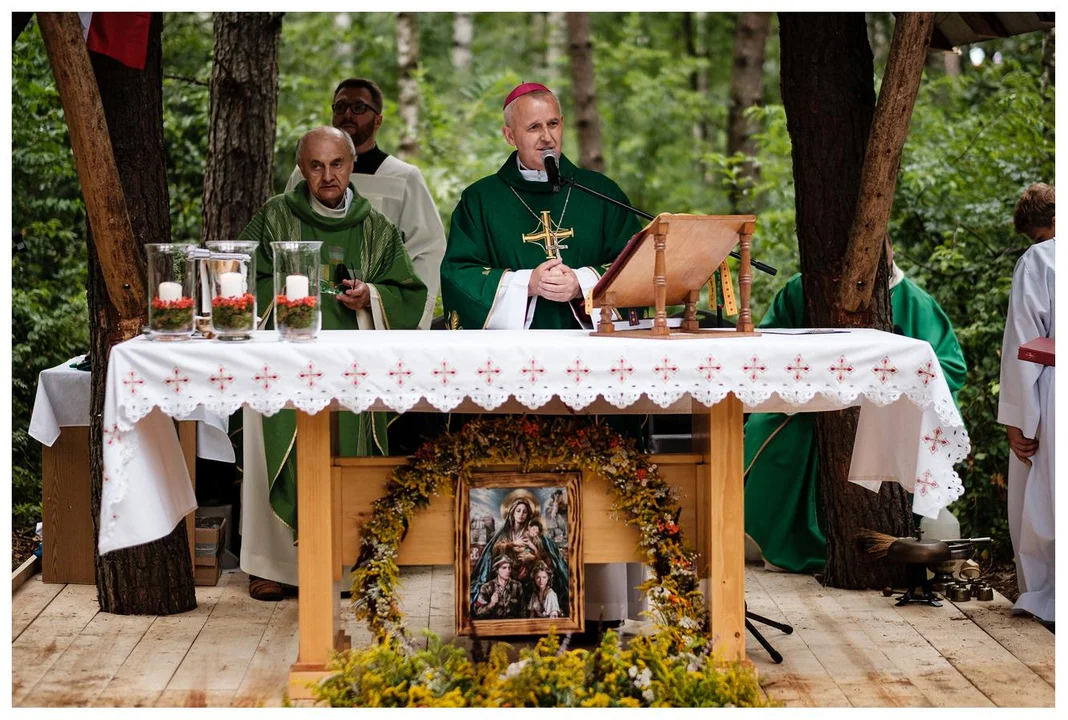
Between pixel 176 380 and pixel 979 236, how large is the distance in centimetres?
562

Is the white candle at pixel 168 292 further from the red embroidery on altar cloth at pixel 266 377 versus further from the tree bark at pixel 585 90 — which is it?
the tree bark at pixel 585 90

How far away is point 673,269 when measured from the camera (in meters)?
4.07

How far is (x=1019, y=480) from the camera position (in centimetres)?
527

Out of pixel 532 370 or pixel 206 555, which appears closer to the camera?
pixel 532 370

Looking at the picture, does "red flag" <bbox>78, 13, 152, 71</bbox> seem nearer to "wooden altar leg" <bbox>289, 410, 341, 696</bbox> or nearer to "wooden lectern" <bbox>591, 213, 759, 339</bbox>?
"wooden altar leg" <bbox>289, 410, 341, 696</bbox>

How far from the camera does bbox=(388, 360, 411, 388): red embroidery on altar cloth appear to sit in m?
3.74

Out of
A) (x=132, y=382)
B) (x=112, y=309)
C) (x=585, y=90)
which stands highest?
(x=585, y=90)

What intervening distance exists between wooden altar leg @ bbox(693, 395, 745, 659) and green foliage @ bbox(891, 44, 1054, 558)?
2.86m

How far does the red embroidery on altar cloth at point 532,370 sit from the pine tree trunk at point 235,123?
152 inches

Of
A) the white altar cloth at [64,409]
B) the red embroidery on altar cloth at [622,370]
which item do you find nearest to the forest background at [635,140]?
the white altar cloth at [64,409]

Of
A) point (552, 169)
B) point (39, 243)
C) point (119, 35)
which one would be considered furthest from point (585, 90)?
point (552, 169)

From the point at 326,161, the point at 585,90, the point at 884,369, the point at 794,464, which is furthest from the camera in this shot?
the point at 585,90

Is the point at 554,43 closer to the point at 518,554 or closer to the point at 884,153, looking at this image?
the point at 884,153

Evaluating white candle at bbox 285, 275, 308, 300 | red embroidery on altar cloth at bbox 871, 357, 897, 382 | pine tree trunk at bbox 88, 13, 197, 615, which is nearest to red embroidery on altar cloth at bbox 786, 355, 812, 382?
red embroidery on altar cloth at bbox 871, 357, 897, 382
